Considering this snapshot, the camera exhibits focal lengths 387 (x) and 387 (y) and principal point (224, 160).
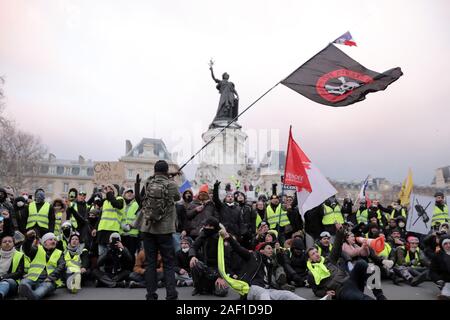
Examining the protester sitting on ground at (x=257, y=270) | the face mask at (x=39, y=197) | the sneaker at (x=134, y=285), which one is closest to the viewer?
the protester sitting on ground at (x=257, y=270)

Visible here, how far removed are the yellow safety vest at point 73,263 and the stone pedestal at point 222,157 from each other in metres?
15.7

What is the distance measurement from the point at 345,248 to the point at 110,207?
4773mm

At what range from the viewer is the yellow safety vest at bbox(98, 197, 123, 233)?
316 inches

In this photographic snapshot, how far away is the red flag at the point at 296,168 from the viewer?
7812mm

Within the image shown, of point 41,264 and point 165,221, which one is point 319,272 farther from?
point 41,264

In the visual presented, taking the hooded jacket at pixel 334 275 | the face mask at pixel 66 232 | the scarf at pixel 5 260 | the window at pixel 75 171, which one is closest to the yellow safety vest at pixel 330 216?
the hooded jacket at pixel 334 275

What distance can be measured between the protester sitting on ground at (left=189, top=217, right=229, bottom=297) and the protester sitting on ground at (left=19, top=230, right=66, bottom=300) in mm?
2433

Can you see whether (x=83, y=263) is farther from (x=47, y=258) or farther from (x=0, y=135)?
(x=0, y=135)

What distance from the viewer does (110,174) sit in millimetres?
17219

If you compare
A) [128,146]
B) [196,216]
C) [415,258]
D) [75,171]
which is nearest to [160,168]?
[196,216]

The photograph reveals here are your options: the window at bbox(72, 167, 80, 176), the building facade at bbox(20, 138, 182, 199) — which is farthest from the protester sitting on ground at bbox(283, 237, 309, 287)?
the window at bbox(72, 167, 80, 176)

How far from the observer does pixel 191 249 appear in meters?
6.73

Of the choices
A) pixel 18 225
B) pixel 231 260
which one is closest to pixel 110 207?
pixel 18 225

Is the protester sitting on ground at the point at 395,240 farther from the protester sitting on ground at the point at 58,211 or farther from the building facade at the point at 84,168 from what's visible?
the building facade at the point at 84,168
